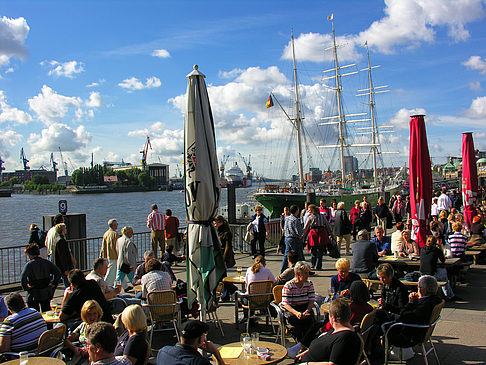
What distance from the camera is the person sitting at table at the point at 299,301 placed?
625 centimetres

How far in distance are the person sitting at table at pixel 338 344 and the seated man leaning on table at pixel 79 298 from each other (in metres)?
3.08

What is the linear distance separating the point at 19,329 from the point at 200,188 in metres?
2.85

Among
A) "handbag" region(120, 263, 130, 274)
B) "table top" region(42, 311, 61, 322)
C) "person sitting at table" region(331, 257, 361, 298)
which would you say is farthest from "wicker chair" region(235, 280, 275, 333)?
"handbag" region(120, 263, 130, 274)

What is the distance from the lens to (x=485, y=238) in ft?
40.6

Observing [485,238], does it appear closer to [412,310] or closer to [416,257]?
[416,257]

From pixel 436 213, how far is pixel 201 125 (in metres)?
15.3

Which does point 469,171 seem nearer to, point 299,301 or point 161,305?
point 299,301

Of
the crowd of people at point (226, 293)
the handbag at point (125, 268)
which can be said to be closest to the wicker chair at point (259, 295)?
the crowd of people at point (226, 293)

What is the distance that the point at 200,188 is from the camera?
20.6 ft

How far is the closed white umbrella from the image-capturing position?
6.30 m

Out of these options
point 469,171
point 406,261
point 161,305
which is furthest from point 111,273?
point 469,171

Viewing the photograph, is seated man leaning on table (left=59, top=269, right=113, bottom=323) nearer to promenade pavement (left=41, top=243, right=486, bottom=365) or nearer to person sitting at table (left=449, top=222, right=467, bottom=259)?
promenade pavement (left=41, top=243, right=486, bottom=365)

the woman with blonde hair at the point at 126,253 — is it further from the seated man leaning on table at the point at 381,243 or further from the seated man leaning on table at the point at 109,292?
the seated man leaning on table at the point at 381,243

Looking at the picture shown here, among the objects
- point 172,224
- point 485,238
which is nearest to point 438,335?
point 485,238
